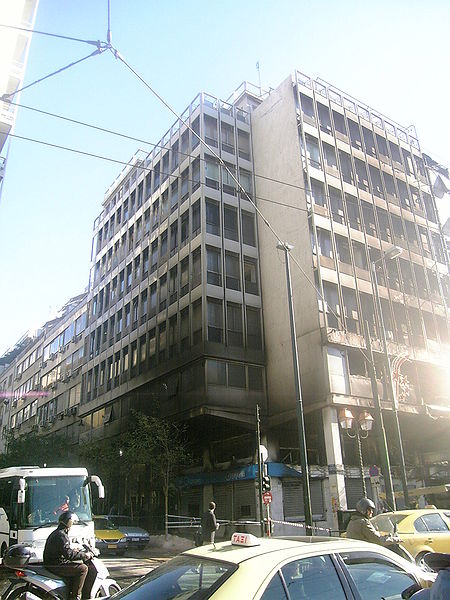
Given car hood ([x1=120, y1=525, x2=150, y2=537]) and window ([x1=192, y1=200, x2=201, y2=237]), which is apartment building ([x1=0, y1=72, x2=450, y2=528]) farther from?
car hood ([x1=120, y1=525, x2=150, y2=537])

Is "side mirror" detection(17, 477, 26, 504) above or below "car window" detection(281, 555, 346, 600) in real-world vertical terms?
above

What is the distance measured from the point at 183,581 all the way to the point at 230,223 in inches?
1108

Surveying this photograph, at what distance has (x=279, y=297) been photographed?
94.0 ft

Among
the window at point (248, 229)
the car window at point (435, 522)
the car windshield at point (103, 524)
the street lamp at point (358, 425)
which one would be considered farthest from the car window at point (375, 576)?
the window at point (248, 229)

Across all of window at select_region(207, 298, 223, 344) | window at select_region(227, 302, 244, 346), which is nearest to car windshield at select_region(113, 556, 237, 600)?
window at select_region(207, 298, 223, 344)

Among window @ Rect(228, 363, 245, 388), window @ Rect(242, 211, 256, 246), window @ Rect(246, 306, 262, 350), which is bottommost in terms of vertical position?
window @ Rect(228, 363, 245, 388)

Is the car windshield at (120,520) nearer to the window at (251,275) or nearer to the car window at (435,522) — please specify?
the window at (251,275)

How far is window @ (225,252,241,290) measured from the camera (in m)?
29.1

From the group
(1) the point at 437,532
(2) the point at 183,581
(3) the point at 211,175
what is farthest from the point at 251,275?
(2) the point at 183,581

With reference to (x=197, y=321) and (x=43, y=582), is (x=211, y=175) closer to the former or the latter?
(x=197, y=321)

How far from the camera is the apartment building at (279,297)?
83.1 feet

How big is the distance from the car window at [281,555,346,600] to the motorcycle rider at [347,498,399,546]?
12.7ft

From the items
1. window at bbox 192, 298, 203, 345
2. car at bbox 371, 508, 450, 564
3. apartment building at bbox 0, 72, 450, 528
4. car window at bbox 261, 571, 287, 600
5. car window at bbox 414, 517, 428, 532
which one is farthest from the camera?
window at bbox 192, 298, 203, 345

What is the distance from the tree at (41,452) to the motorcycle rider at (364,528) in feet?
119
